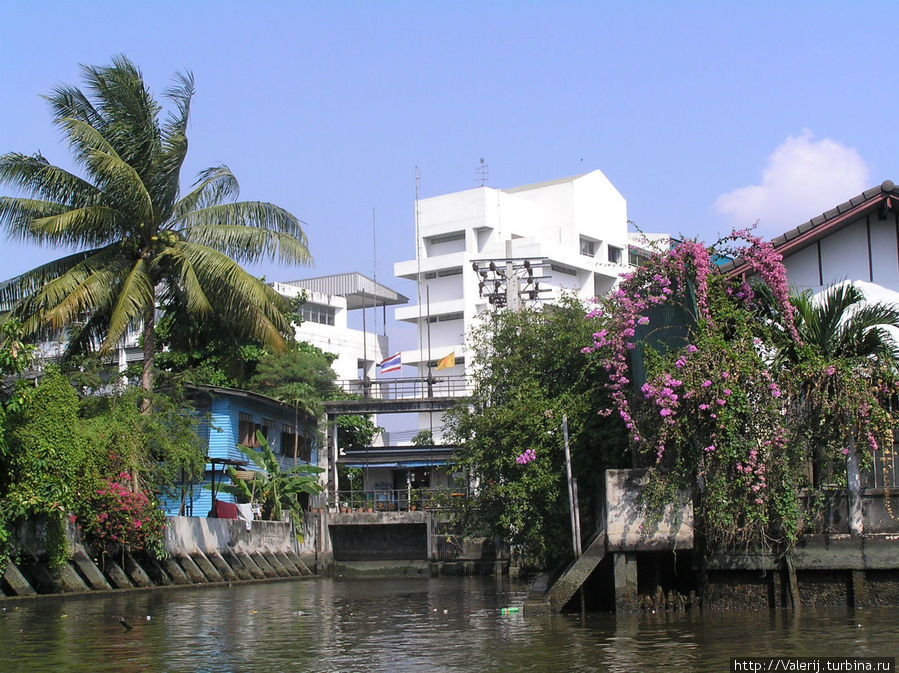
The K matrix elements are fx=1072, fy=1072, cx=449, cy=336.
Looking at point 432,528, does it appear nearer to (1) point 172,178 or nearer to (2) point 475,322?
(1) point 172,178

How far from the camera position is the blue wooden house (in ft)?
134

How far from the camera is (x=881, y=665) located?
37.8ft

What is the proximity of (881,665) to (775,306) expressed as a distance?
25.4ft

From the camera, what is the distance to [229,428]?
42.2 m

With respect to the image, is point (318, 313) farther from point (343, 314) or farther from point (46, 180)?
point (46, 180)

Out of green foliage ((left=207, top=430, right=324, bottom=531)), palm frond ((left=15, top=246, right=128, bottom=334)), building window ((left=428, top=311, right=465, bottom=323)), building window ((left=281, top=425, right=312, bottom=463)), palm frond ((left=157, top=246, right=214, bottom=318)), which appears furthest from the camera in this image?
building window ((left=428, top=311, right=465, bottom=323))

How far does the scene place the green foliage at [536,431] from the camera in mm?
21500

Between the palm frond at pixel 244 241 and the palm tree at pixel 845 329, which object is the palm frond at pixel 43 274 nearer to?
the palm frond at pixel 244 241

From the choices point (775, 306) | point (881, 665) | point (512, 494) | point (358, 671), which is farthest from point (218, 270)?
point (881, 665)

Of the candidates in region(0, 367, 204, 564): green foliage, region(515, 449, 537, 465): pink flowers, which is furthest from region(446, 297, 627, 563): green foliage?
region(0, 367, 204, 564): green foliage

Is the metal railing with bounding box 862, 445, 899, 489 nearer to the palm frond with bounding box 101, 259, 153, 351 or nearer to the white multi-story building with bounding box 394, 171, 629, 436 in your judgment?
the palm frond with bounding box 101, 259, 153, 351

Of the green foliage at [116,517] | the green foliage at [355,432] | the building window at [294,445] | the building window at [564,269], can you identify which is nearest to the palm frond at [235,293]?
the green foliage at [116,517]

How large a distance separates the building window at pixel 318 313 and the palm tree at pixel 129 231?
41.9 m

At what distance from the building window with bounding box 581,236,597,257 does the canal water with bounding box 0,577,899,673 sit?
189 ft
